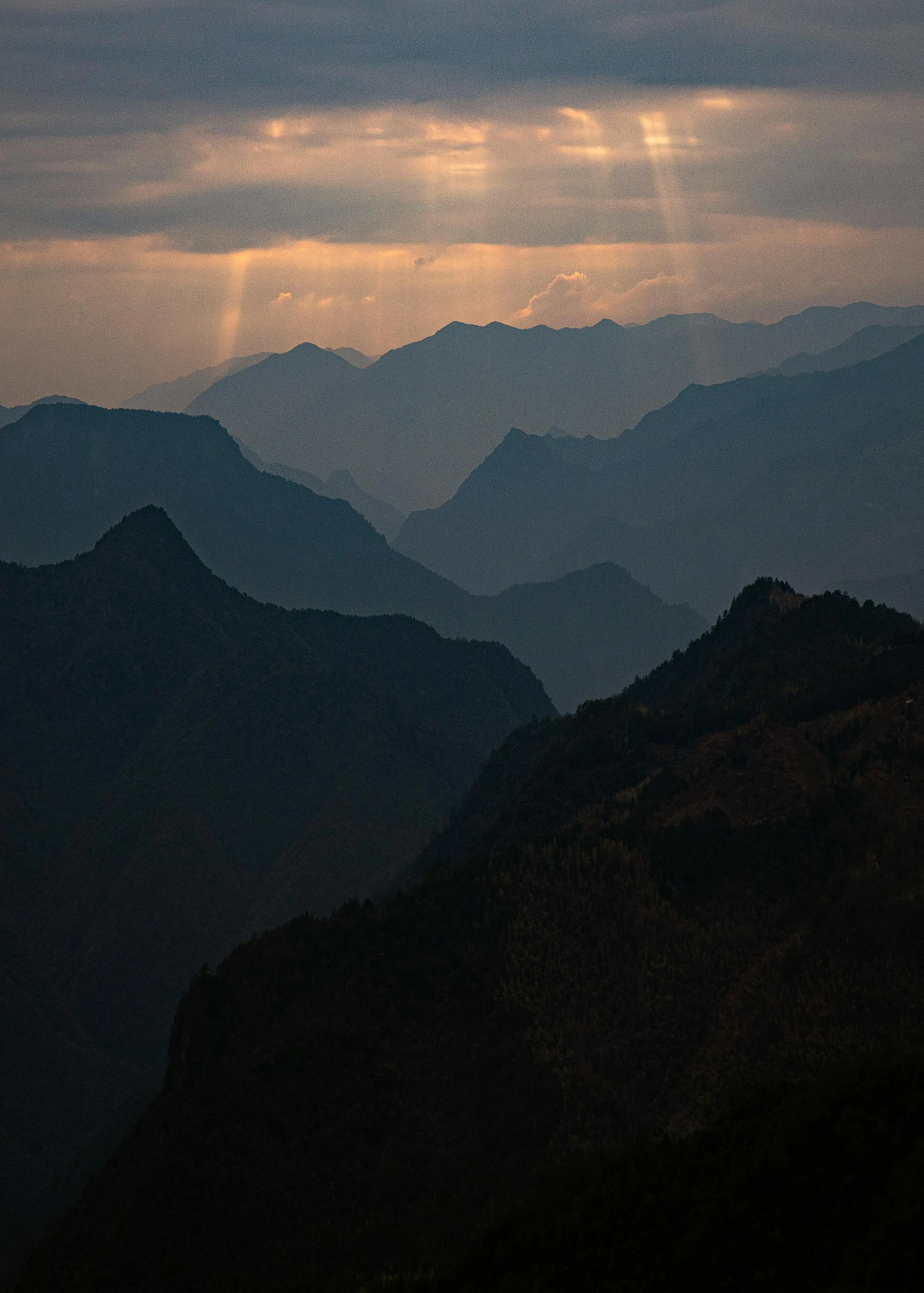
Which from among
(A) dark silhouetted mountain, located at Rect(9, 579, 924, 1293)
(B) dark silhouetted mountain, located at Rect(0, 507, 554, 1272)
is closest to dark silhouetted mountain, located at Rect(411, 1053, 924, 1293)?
(A) dark silhouetted mountain, located at Rect(9, 579, 924, 1293)

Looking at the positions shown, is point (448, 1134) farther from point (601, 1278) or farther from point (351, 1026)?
point (601, 1278)

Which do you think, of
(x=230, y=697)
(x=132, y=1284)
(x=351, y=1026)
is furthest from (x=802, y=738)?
(x=230, y=697)

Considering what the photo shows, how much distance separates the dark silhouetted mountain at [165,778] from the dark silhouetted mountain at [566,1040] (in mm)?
32742

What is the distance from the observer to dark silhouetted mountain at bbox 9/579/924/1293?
2844 cm

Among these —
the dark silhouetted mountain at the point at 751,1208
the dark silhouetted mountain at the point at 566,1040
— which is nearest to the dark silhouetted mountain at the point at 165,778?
the dark silhouetted mountain at the point at 566,1040

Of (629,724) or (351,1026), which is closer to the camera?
(351,1026)

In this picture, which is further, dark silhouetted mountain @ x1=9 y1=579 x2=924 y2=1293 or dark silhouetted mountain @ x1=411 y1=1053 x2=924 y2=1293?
dark silhouetted mountain @ x1=9 y1=579 x2=924 y2=1293

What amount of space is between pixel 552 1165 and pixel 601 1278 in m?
9.75

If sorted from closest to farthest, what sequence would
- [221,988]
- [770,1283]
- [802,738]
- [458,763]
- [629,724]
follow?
1. [770,1283]
2. [221,988]
3. [802,738]
4. [629,724]
5. [458,763]

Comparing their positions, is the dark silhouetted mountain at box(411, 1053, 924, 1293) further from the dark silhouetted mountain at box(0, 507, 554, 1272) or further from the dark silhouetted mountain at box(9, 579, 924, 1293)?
the dark silhouetted mountain at box(0, 507, 554, 1272)

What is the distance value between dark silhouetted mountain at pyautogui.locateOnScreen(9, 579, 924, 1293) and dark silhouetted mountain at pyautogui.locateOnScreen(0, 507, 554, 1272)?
3274 centimetres

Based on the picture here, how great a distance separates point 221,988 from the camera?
48312 millimetres

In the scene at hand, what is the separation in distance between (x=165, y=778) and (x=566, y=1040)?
80.2 m

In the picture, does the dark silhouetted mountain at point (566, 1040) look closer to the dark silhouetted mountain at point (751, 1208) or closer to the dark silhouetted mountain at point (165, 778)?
the dark silhouetted mountain at point (751, 1208)
